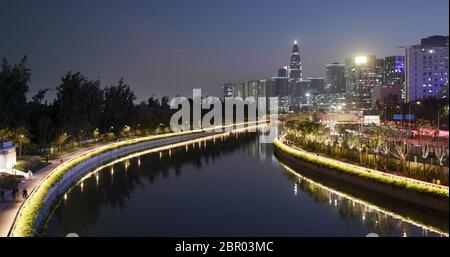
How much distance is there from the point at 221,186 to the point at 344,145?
823 cm

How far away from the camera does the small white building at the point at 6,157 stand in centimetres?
2416

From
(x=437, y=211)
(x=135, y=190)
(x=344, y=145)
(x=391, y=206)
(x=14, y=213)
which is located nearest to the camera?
(x=14, y=213)

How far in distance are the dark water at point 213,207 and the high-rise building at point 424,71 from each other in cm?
5552

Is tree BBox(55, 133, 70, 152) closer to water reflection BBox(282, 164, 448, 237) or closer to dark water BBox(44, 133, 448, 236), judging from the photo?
dark water BBox(44, 133, 448, 236)

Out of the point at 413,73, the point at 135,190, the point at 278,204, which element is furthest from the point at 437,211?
the point at 413,73

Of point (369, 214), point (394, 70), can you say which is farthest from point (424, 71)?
point (369, 214)

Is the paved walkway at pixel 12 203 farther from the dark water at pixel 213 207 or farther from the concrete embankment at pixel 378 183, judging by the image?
the concrete embankment at pixel 378 183

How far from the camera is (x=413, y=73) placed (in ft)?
272

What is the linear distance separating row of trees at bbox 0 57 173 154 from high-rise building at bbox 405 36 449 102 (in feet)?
147

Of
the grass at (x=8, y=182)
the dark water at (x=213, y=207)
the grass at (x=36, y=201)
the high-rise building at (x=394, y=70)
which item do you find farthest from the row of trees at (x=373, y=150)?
the high-rise building at (x=394, y=70)

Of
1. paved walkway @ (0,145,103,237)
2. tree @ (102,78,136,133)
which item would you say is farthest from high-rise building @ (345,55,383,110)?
paved walkway @ (0,145,103,237)

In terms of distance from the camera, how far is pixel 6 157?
24609 mm

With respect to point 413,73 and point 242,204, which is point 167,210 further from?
point 413,73

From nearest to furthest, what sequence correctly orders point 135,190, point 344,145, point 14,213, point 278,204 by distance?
point 14,213
point 278,204
point 135,190
point 344,145
